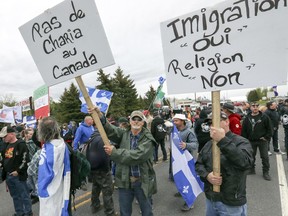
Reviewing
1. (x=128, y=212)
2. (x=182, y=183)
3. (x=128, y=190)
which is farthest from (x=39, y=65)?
(x=182, y=183)

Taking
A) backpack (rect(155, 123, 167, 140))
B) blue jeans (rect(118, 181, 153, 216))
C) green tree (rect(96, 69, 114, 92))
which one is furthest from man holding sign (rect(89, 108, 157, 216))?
green tree (rect(96, 69, 114, 92))

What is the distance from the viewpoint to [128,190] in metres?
3.10

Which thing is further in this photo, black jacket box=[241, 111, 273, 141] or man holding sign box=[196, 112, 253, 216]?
black jacket box=[241, 111, 273, 141]

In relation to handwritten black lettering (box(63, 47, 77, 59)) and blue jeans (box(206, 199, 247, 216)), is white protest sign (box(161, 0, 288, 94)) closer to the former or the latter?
handwritten black lettering (box(63, 47, 77, 59))

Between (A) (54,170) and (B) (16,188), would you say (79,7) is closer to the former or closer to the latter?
(A) (54,170)

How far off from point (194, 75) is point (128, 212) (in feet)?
6.63

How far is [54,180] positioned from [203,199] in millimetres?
3359

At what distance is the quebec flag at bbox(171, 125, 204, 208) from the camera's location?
4363mm

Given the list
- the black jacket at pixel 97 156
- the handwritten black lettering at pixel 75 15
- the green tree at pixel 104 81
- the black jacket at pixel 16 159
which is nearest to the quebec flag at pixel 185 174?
the black jacket at pixel 97 156

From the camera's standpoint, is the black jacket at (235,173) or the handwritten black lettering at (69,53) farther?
the handwritten black lettering at (69,53)

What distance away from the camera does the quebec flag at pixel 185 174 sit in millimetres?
4363

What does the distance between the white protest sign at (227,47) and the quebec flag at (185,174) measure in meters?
2.46

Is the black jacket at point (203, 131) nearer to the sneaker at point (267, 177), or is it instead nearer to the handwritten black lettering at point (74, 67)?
the sneaker at point (267, 177)

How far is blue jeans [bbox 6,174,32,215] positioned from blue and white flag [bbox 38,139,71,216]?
219 cm
